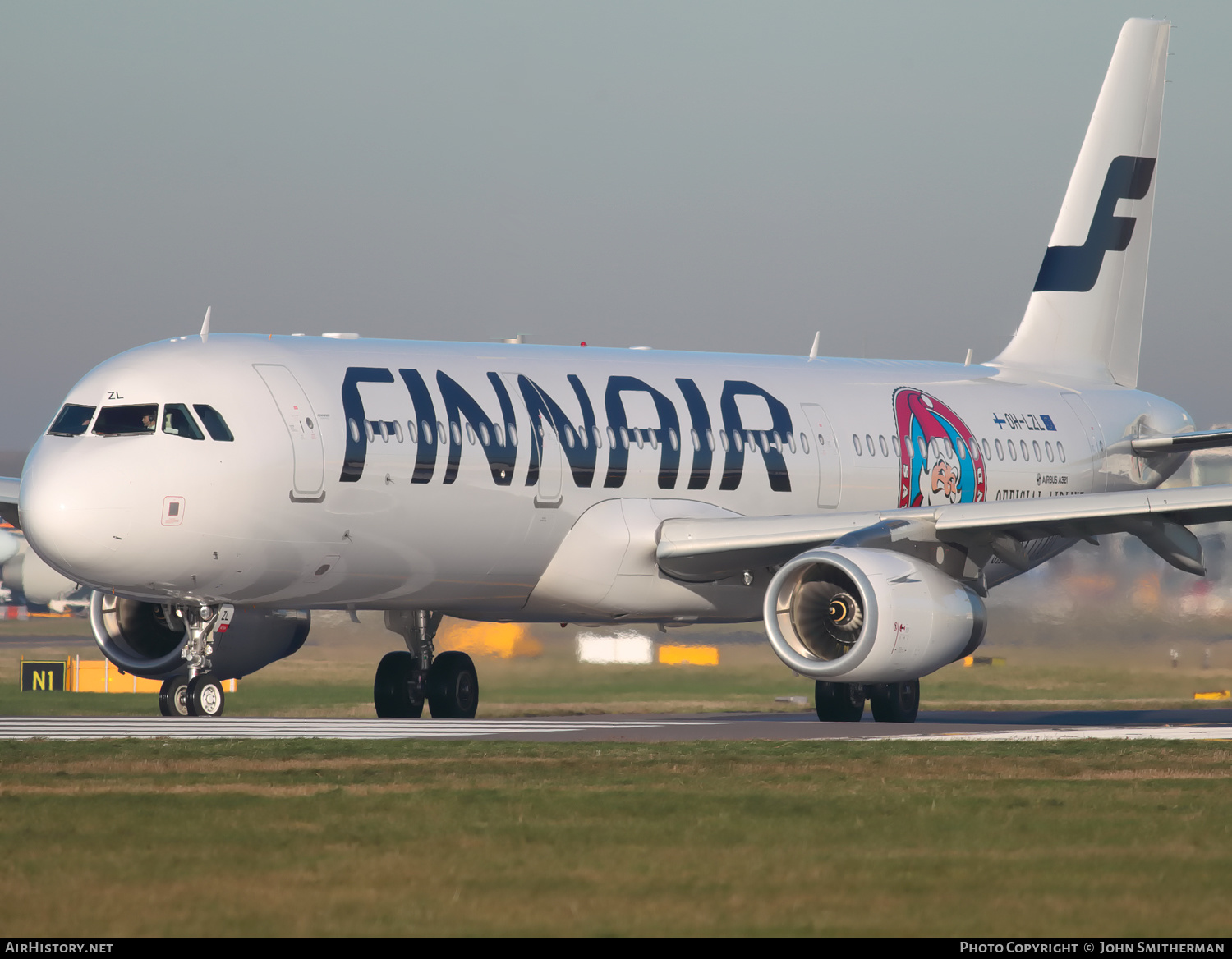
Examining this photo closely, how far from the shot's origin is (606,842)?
12.0 metres

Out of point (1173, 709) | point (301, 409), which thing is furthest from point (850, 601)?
point (1173, 709)

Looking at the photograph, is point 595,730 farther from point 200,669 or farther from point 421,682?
point 421,682

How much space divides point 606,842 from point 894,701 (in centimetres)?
1545

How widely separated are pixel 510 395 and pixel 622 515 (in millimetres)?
2025

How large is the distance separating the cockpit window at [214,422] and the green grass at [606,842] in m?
4.91

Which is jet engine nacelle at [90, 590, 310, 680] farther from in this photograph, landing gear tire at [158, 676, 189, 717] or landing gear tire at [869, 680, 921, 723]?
landing gear tire at [869, 680, 921, 723]

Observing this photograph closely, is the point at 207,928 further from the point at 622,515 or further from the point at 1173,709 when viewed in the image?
the point at 1173,709

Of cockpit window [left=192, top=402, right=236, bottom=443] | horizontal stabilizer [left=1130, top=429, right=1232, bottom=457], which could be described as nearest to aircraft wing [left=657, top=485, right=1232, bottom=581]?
horizontal stabilizer [left=1130, top=429, right=1232, bottom=457]

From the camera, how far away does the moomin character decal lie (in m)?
28.9

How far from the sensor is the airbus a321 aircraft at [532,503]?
71.8ft

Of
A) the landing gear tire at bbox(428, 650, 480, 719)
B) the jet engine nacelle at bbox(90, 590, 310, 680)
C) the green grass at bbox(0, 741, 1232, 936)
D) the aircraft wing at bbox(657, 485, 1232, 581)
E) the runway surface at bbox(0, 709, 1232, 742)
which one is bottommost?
the green grass at bbox(0, 741, 1232, 936)

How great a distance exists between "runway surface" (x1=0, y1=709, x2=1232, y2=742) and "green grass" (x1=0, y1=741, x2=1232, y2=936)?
83.6 inches

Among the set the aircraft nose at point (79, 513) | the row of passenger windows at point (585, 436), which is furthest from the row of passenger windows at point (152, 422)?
the row of passenger windows at point (585, 436)

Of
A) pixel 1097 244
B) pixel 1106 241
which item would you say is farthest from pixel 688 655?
pixel 1106 241
